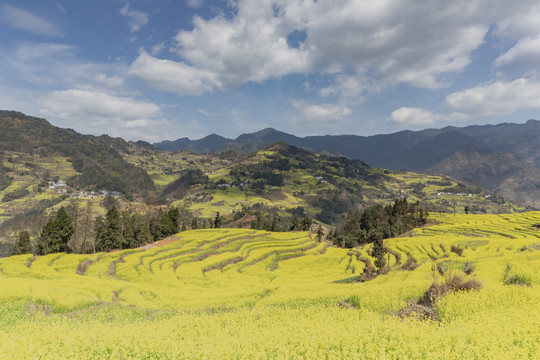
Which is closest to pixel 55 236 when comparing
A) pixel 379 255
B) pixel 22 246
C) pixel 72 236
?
pixel 72 236

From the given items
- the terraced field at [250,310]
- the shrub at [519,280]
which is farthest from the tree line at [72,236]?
the shrub at [519,280]

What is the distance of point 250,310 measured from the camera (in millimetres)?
25734

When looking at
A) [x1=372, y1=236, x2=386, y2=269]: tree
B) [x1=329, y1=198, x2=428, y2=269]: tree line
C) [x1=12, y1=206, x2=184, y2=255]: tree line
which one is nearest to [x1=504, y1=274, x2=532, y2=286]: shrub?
[x1=372, y1=236, x2=386, y2=269]: tree

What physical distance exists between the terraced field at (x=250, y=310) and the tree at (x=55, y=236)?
21.1m

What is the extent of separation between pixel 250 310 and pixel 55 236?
78760mm

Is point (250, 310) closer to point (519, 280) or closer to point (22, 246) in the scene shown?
point (519, 280)

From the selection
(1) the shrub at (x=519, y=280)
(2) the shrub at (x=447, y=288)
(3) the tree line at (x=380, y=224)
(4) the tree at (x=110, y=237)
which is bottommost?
(3) the tree line at (x=380, y=224)

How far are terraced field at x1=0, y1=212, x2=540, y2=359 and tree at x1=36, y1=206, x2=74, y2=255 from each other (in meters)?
21.1

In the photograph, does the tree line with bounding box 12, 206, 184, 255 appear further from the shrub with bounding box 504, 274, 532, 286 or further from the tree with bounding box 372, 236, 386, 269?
the shrub with bounding box 504, 274, 532, 286

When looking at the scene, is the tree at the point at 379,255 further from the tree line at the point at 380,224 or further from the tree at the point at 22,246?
the tree at the point at 22,246

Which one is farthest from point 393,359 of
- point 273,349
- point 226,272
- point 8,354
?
point 226,272

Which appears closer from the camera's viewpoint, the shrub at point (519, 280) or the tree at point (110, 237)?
the shrub at point (519, 280)

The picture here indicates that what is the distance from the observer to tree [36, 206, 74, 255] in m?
75.4

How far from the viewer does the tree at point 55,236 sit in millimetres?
75375
